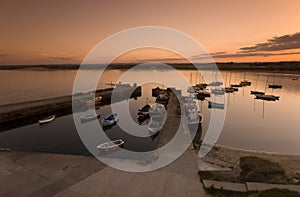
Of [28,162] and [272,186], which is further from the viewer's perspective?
[28,162]

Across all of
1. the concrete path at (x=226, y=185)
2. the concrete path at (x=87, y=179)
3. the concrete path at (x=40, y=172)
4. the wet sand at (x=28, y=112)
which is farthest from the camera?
the wet sand at (x=28, y=112)

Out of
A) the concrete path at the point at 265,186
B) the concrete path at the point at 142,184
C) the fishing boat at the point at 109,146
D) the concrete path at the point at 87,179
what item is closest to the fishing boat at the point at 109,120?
the fishing boat at the point at 109,146

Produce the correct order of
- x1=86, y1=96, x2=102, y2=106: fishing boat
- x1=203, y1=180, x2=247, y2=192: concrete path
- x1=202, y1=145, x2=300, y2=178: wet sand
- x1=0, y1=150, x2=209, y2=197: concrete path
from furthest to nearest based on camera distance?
x1=86, y1=96, x2=102, y2=106: fishing boat, x1=202, y1=145, x2=300, y2=178: wet sand, x1=0, y1=150, x2=209, y2=197: concrete path, x1=203, y1=180, x2=247, y2=192: concrete path

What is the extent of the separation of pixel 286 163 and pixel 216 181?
932cm

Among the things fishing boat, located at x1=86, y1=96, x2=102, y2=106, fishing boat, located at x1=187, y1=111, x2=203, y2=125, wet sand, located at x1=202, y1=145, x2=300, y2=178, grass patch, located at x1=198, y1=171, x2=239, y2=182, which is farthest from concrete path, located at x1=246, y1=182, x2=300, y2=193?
fishing boat, located at x1=86, y1=96, x2=102, y2=106

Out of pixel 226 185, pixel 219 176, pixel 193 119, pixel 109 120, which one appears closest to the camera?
pixel 226 185

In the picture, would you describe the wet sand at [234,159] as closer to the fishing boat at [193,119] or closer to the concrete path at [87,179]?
the concrete path at [87,179]

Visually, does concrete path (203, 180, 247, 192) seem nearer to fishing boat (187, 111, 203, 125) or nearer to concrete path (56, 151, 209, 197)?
concrete path (56, 151, 209, 197)

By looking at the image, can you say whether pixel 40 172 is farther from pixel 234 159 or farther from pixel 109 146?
pixel 234 159

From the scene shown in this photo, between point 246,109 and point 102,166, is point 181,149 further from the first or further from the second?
point 246,109

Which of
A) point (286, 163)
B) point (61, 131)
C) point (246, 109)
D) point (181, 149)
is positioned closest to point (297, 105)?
point (246, 109)

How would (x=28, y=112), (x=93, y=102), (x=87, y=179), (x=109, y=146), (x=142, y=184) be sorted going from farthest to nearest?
(x=93, y=102)
(x=28, y=112)
(x=109, y=146)
(x=87, y=179)
(x=142, y=184)

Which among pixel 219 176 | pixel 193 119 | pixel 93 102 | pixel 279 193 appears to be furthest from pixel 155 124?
pixel 93 102

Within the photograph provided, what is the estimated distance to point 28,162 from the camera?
16172 millimetres
